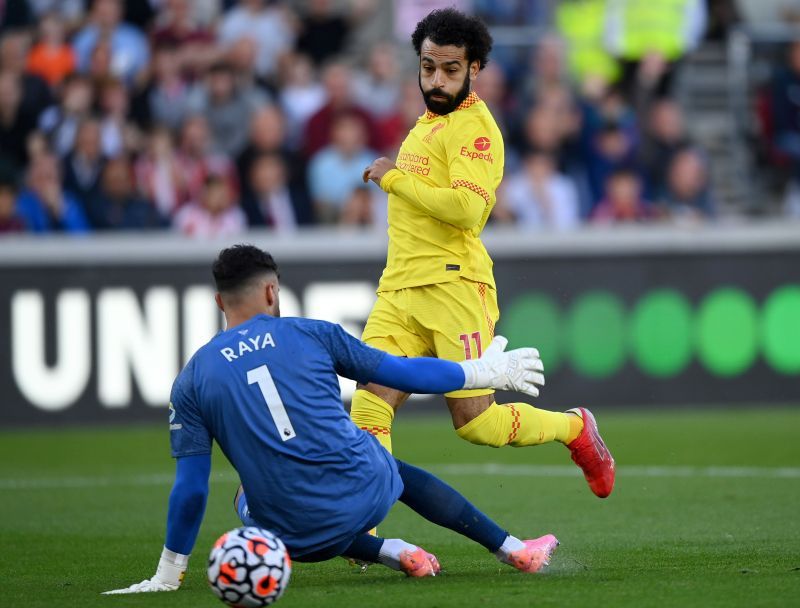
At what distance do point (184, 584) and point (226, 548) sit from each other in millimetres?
1037

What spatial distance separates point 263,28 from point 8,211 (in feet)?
12.7

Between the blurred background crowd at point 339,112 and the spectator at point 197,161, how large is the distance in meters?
0.02

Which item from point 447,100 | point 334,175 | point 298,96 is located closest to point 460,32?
point 447,100

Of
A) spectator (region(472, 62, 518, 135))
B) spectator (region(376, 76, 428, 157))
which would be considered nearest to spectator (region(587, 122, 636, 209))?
spectator (region(472, 62, 518, 135))

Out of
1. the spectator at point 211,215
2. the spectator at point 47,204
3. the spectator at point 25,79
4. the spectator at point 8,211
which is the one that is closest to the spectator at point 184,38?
the spectator at point 25,79

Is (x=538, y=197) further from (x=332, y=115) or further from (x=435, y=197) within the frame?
(x=435, y=197)

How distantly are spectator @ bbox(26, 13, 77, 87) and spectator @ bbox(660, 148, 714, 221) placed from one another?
6357 millimetres

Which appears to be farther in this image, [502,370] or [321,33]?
[321,33]

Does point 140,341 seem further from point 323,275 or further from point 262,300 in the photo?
point 262,300

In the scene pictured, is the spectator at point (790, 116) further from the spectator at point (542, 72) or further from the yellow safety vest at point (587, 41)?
the spectator at point (542, 72)

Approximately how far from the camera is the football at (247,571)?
211 inches

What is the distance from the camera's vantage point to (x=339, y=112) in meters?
15.6

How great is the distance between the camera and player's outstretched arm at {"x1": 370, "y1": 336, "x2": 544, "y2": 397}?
Result: 5.73m

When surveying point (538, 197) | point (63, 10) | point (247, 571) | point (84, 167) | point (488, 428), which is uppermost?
point (63, 10)
